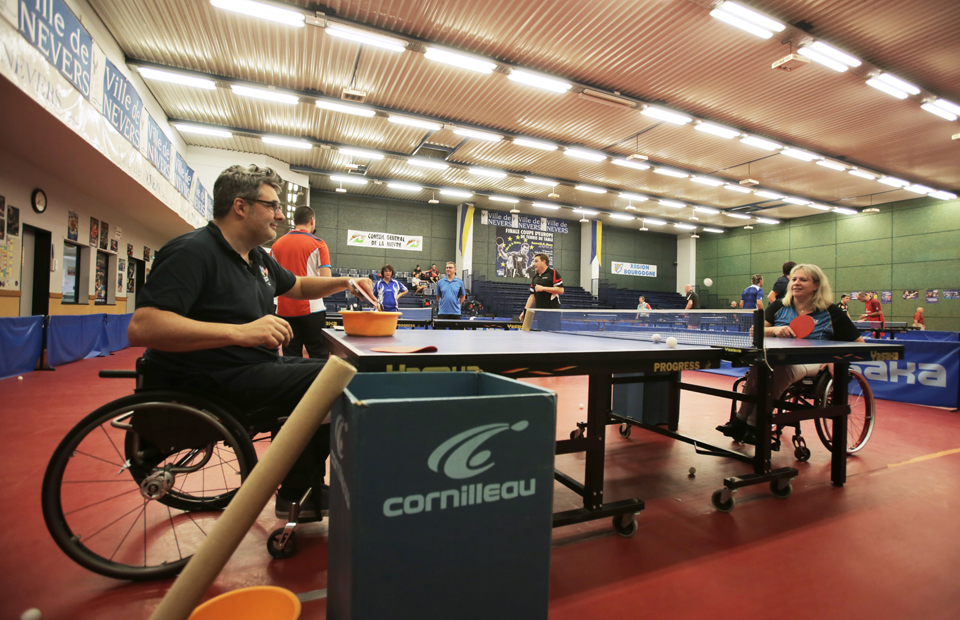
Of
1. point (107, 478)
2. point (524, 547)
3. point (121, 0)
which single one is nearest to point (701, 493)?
point (524, 547)

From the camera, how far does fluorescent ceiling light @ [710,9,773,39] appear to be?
5.65m

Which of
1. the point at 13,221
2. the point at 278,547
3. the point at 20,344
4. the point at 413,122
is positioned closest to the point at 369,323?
the point at 278,547

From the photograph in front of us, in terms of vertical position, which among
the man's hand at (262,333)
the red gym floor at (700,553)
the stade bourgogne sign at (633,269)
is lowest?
the red gym floor at (700,553)

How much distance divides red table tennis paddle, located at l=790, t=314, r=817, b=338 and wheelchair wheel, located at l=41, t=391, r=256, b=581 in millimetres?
3412

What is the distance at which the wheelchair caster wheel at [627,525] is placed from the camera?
1.89 meters

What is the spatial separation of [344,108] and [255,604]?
9.12 metres

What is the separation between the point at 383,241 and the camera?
53.3 feet

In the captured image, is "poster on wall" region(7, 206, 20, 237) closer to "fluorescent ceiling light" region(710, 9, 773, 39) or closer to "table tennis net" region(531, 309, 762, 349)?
"table tennis net" region(531, 309, 762, 349)

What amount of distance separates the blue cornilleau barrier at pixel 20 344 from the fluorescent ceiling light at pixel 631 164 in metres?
11.5

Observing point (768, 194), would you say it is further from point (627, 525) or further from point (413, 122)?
point (627, 525)

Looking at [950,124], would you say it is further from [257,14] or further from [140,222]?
[140,222]

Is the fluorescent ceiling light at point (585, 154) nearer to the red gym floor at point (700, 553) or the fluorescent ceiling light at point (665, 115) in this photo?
the fluorescent ceiling light at point (665, 115)

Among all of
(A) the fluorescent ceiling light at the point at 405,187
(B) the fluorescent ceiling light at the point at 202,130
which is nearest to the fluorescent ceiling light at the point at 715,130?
(A) the fluorescent ceiling light at the point at 405,187

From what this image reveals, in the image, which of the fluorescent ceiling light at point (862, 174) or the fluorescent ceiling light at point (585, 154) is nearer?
the fluorescent ceiling light at point (585, 154)
